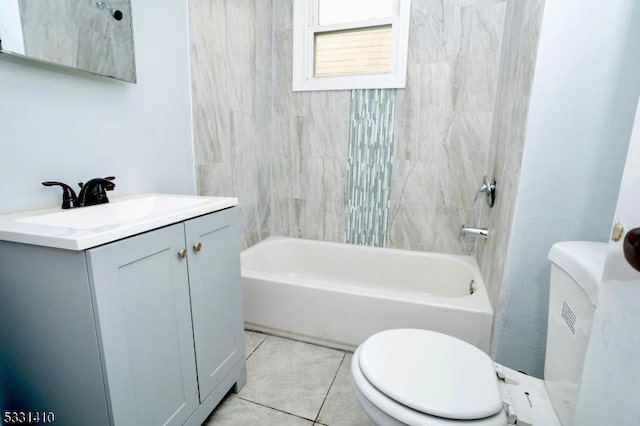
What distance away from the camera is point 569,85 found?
103cm

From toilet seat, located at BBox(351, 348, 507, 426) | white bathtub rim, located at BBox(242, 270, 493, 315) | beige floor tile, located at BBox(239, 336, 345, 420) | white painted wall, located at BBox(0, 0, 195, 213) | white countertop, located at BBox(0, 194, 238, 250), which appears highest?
white painted wall, located at BBox(0, 0, 195, 213)

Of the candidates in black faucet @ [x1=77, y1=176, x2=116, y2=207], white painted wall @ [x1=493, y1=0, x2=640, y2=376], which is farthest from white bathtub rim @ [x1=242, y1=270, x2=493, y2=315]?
black faucet @ [x1=77, y1=176, x2=116, y2=207]

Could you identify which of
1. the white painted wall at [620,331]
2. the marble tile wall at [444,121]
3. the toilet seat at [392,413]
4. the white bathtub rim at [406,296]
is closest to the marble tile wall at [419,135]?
the marble tile wall at [444,121]

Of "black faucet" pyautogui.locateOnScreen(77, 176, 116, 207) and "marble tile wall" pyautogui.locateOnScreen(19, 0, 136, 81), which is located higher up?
"marble tile wall" pyautogui.locateOnScreen(19, 0, 136, 81)

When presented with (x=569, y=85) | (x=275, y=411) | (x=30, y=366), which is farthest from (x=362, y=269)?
(x=30, y=366)

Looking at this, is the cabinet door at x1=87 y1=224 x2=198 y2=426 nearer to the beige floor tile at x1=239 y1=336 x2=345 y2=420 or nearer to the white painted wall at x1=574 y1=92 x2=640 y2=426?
the beige floor tile at x1=239 y1=336 x2=345 y2=420

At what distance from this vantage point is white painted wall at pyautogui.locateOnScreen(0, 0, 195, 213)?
3.04 ft

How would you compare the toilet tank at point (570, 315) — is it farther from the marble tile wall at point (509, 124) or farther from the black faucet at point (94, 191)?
the black faucet at point (94, 191)

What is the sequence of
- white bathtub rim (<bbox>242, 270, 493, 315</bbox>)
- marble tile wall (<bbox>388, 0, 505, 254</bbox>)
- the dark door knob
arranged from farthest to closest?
marble tile wall (<bbox>388, 0, 505, 254</bbox>)
white bathtub rim (<bbox>242, 270, 493, 315</bbox>)
the dark door knob

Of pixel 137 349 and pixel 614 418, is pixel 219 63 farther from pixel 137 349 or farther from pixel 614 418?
pixel 614 418

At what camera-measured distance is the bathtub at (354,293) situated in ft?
4.85

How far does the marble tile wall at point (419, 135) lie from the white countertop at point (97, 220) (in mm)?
1196

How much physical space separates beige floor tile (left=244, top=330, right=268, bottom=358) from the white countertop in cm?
90

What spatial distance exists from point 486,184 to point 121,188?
1734 mm
